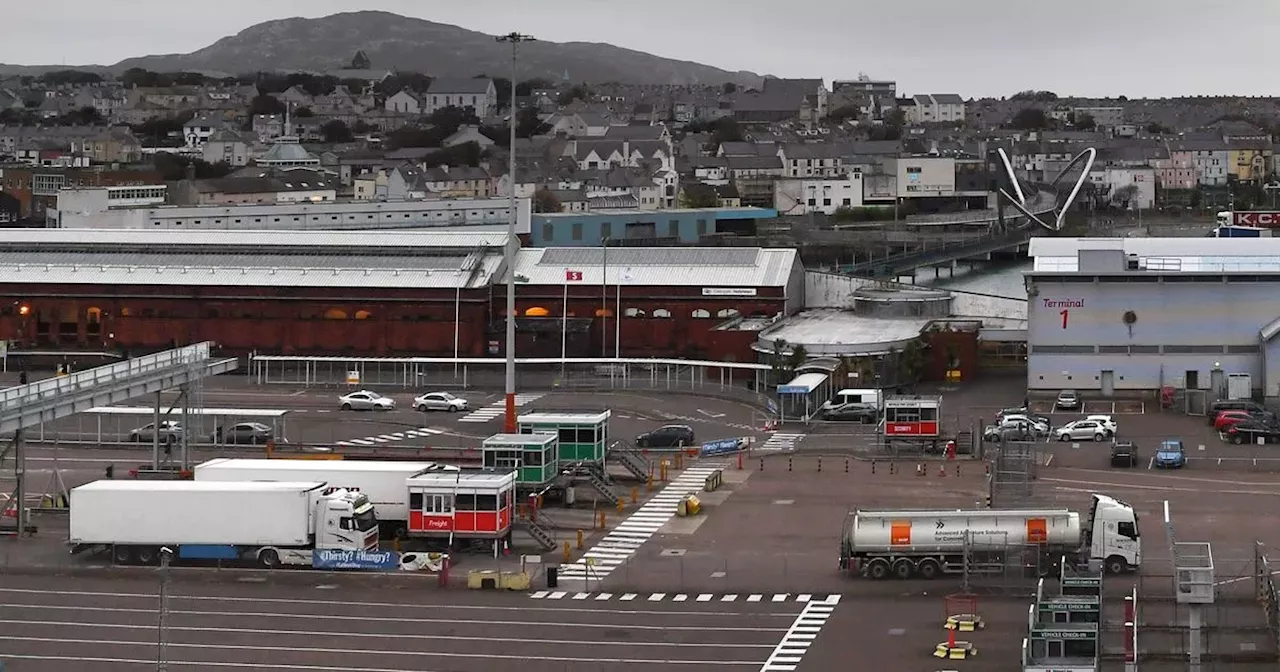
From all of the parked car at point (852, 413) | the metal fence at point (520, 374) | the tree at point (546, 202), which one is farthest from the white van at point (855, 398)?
the tree at point (546, 202)

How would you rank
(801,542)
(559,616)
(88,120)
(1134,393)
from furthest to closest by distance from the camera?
(88,120)
(1134,393)
(801,542)
(559,616)

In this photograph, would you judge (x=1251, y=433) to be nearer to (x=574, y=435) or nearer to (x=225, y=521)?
(x=574, y=435)

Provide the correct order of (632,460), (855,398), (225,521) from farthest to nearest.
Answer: (855,398)
(632,460)
(225,521)

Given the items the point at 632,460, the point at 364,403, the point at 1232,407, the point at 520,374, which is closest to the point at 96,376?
the point at 632,460

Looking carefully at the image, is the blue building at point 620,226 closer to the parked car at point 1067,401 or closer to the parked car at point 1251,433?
the parked car at point 1067,401

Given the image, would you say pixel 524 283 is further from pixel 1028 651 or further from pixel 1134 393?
pixel 1028 651

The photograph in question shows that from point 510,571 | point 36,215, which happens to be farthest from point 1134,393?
point 36,215
